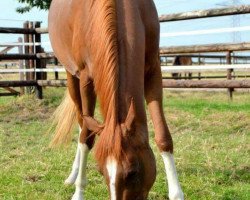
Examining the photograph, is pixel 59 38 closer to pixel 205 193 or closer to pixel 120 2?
pixel 120 2

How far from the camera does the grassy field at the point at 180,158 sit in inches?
134

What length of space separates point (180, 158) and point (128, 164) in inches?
83.4

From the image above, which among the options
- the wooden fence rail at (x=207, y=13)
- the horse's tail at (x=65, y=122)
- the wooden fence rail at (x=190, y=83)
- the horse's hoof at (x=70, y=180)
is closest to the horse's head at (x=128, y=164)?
the horse's hoof at (x=70, y=180)

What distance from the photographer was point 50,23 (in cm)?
482

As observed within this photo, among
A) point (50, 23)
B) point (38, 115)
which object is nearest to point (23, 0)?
point (38, 115)

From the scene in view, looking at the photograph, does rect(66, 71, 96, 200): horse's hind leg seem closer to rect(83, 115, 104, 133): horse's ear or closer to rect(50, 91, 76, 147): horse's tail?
rect(50, 91, 76, 147): horse's tail

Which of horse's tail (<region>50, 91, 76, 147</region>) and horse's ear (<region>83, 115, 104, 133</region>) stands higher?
horse's ear (<region>83, 115, 104, 133</region>)

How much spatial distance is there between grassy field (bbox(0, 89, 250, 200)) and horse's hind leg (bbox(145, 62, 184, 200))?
329mm

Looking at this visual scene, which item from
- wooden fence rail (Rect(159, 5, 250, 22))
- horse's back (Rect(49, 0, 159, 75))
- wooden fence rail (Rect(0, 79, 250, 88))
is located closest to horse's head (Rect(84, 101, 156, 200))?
horse's back (Rect(49, 0, 159, 75))

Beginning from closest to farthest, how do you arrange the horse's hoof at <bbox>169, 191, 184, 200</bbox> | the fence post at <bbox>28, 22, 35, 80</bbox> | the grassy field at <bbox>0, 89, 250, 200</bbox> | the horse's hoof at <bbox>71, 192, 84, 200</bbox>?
the horse's hoof at <bbox>169, 191, 184, 200</bbox> → the horse's hoof at <bbox>71, 192, 84, 200</bbox> → the grassy field at <bbox>0, 89, 250, 200</bbox> → the fence post at <bbox>28, 22, 35, 80</bbox>

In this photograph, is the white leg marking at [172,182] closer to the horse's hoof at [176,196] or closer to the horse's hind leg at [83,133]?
the horse's hoof at [176,196]

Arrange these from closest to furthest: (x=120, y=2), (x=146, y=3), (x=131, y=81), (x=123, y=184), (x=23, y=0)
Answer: (x=123, y=184) < (x=131, y=81) < (x=120, y=2) < (x=146, y=3) < (x=23, y=0)

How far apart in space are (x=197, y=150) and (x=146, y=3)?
1.99 m

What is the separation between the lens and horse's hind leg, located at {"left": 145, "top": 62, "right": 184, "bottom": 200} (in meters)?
2.91
